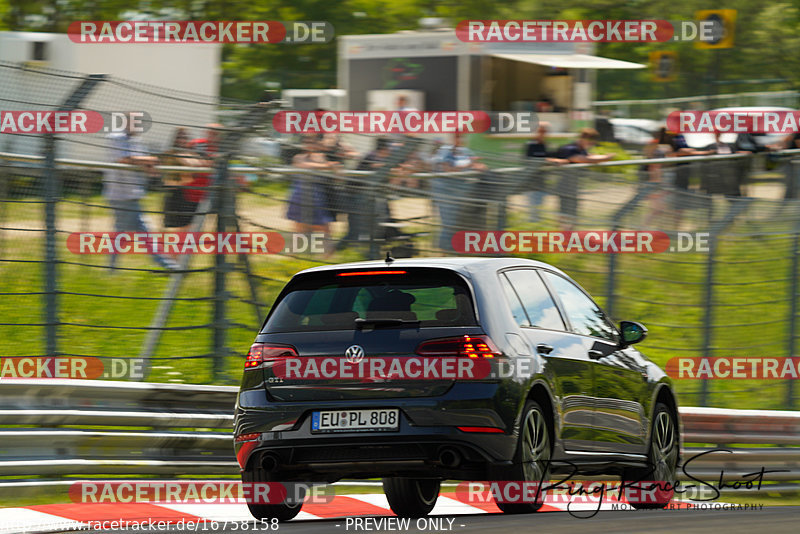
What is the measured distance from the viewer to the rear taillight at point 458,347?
26.6 feet

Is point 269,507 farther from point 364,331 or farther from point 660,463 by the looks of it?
point 660,463

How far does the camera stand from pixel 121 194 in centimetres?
1116

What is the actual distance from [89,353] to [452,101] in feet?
42.6

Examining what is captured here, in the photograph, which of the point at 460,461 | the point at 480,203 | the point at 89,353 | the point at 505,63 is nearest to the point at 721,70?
the point at 505,63

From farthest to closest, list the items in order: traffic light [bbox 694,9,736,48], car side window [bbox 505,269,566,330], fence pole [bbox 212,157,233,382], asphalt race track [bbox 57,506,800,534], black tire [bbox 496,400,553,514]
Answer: traffic light [bbox 694,9,736,48]
fence pole [bbox 212,157,233,382]
car side window [bbox 505,269,566,330]
black tire [bbox 496,400,553,514]
asphalt race track [bbox 57,506,800,534]

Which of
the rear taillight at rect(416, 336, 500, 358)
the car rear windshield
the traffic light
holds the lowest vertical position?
the rear taillight at rect(416, 336, 500, 358)

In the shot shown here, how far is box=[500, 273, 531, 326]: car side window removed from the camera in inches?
340

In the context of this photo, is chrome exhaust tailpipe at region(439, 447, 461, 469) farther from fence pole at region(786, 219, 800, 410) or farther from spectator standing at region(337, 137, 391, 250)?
fence pole at region(786, 219, 800, 410)

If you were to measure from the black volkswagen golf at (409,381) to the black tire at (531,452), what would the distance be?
10 mm

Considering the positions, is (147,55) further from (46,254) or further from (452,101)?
(46,254)

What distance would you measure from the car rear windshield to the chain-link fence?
2733mm

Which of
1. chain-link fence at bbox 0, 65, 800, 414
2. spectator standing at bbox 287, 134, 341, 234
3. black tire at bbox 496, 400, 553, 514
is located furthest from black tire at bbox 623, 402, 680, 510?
spectator standing at bbox 287, 134, 341, 234

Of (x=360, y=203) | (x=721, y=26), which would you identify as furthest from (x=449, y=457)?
(x=721, y=26)

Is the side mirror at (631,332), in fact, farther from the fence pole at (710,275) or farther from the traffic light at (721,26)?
the traffic light at (721,26)
